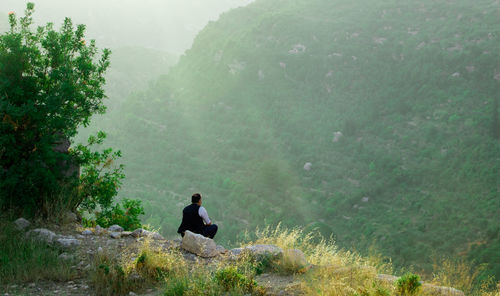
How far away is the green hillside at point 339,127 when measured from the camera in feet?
146

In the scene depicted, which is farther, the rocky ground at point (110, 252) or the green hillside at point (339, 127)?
the green hillside at point (339, 127)

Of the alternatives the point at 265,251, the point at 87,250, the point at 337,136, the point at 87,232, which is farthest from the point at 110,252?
the point at 337,136

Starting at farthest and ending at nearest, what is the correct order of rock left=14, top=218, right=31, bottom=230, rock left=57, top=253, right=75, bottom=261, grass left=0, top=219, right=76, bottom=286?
rock left=14, top=218, right=31, bottom=230, rock left=57, top=253, right=75, bottom=261, grass left=0, top=219, right=76, bottom=286

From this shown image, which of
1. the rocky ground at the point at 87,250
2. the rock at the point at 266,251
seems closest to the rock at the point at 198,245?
the rocky ground at the point at 87,250

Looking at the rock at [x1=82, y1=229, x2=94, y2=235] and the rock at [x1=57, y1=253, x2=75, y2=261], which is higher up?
the rock at [x1=57, y1=253, x2=75, y2=261]

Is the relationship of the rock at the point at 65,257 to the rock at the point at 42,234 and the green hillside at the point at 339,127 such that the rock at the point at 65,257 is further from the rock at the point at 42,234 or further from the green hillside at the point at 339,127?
the green hillside at the point at 339,127

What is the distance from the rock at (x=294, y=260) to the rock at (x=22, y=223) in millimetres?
3933

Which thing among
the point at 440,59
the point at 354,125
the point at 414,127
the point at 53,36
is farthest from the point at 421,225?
the point at 53,36

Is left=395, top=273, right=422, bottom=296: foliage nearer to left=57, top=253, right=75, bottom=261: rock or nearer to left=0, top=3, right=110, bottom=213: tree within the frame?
left=57, top=253, right=75, bottom=261: rock

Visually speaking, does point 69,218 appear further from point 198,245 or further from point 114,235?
point 198,245

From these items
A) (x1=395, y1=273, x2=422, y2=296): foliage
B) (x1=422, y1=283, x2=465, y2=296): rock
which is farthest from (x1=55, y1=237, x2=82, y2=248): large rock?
(x1=422, y1=283, x2=465, y2=296): rock

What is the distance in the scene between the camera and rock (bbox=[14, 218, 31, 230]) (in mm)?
6259

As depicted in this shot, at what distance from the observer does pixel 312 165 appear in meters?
63.1

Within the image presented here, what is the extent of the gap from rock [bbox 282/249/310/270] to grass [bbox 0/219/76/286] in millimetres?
2830
